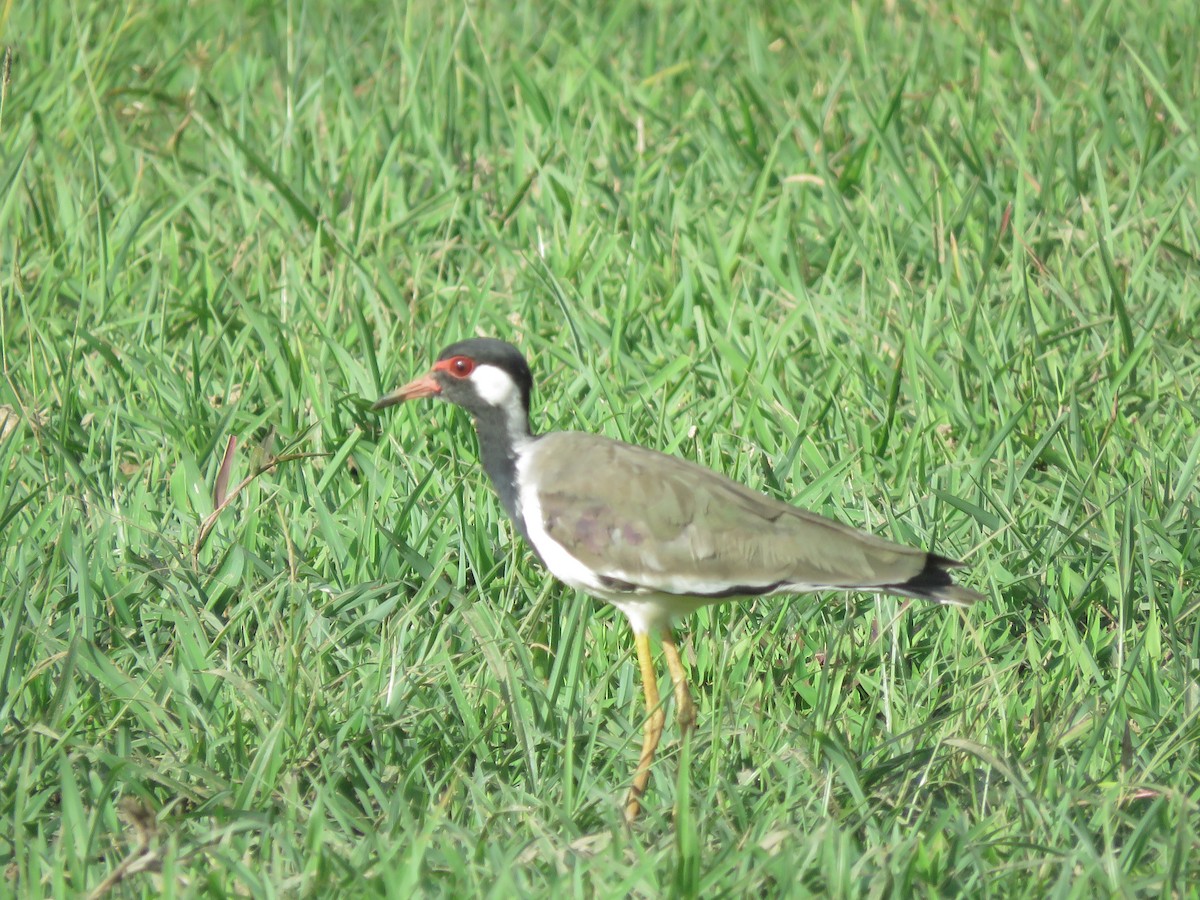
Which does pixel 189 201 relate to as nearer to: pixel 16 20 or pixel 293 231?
pixel 293 231

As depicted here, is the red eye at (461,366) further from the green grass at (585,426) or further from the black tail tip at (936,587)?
the black tail tip at (936,587)

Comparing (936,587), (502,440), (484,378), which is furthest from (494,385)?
(936,587)

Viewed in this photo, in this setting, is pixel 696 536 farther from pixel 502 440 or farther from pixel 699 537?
pixel 502 440

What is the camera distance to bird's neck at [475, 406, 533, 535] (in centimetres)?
391

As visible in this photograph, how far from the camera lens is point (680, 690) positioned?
3520 mm

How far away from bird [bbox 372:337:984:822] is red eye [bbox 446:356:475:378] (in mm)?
49

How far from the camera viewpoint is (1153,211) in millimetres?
5605

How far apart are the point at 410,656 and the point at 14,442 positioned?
141cm

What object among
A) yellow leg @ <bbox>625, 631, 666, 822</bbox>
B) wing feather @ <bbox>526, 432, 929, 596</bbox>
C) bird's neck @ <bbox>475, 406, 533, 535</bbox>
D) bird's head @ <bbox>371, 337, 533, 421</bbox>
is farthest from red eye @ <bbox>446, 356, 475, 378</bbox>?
yellow leg @ <bbox>625, 631, 666, 822</bbox>

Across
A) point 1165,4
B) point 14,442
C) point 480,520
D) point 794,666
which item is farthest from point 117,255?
point 1165,4

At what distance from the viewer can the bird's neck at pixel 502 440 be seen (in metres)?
3.91

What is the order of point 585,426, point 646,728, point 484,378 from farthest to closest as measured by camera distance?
point 585,426, point 484,378, point 646,728

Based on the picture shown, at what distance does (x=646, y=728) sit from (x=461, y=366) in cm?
104

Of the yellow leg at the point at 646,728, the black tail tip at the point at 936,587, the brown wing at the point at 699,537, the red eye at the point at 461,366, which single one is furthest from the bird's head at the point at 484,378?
the black tail tip at the point at 936,587
